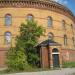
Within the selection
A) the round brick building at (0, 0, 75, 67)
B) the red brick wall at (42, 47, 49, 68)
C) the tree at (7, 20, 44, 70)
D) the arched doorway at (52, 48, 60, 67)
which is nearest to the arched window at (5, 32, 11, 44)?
the round brick building at (0, 0, 75, 67)

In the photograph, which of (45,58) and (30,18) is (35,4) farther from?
(45,58)

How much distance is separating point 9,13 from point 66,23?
1213 cm

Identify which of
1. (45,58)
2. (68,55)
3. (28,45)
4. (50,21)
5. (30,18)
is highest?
(30,18)

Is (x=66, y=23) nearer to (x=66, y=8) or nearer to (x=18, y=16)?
(x=66, y=8)

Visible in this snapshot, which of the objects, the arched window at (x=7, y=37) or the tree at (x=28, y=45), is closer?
the tree at (x=28, y=45)

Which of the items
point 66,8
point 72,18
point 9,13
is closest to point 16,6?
point 9,13

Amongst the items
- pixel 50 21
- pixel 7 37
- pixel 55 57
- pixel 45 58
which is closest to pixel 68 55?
pixel 50 21

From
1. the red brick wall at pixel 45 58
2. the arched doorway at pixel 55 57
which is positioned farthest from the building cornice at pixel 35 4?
the arched doorway at pixel 55 57

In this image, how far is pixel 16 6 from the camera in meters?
42.3

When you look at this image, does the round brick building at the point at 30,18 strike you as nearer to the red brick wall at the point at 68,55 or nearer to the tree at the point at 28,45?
the red brick wall at the point at 68,55

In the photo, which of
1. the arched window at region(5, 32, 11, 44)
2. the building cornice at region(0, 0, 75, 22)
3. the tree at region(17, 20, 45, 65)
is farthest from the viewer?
the building cornice at region(0, 0, 75, 22)

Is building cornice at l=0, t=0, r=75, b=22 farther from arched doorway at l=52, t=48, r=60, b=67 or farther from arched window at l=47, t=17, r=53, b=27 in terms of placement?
arched doorway at l=52, t=48, r=60, b=67

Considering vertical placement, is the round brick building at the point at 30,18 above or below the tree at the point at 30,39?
above

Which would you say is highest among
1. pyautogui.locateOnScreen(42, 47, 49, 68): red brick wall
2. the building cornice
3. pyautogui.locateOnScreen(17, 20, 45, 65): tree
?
the building cornice
